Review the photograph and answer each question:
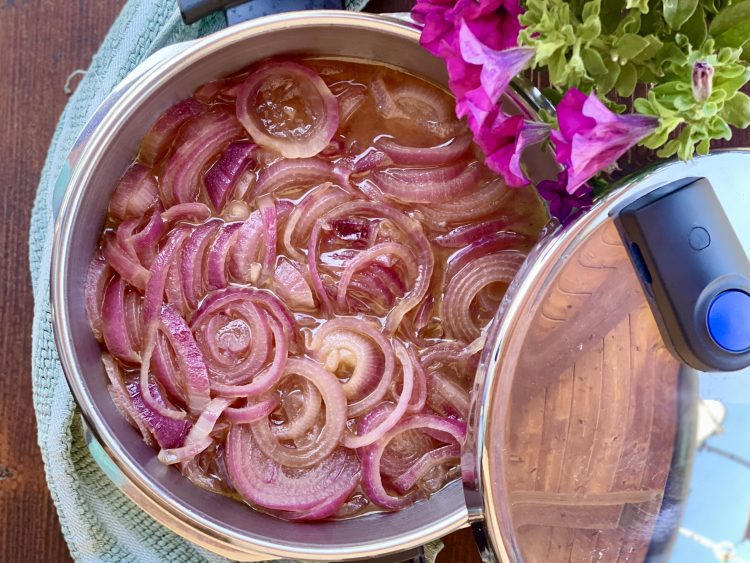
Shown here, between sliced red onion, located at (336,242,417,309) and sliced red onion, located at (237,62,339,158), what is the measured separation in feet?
0.59

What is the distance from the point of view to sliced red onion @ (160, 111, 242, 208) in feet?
4.03

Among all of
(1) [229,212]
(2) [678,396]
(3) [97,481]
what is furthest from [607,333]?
(3) [97,481]

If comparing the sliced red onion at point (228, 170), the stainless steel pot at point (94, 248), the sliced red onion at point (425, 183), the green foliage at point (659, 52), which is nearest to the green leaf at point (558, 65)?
the green foliage at point (659, 52)

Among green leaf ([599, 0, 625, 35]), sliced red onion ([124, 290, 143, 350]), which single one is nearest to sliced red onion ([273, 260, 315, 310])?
sliced red onion ([124, 290, 143, 350])

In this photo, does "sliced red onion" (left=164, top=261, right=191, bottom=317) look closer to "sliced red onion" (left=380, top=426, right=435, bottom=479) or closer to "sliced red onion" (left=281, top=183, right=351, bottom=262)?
"sliced red onion" (left=281, top=183, right=351, bottom=262)

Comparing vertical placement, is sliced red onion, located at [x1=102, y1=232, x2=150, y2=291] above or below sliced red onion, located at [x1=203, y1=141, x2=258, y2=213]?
below

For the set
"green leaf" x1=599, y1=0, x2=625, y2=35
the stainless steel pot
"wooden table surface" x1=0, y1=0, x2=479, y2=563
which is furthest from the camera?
"wooden table surface" x1=0, y1=0, x2=479, y2=563

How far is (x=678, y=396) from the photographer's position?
3.34ft

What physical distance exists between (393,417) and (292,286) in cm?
26

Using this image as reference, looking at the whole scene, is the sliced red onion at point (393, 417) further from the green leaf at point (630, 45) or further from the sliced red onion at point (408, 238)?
the green leaf at point (630, 45)

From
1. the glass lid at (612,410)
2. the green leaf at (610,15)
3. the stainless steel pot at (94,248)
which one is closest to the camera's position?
the green leaf at (610,15)

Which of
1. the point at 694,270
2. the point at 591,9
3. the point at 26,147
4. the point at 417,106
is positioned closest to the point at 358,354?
the point at 417,106

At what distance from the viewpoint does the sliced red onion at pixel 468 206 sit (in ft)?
4.16

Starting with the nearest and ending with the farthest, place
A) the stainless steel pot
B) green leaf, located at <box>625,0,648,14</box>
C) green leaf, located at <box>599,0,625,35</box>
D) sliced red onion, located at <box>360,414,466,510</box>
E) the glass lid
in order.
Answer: green leaf, located at <box>625,0,648,14</box>, green leaf, located at <box>599,0,625,35</box>, the glass lid, the stainless steel pot, sliced red onion, located at <box>360,414,466,510</box>
